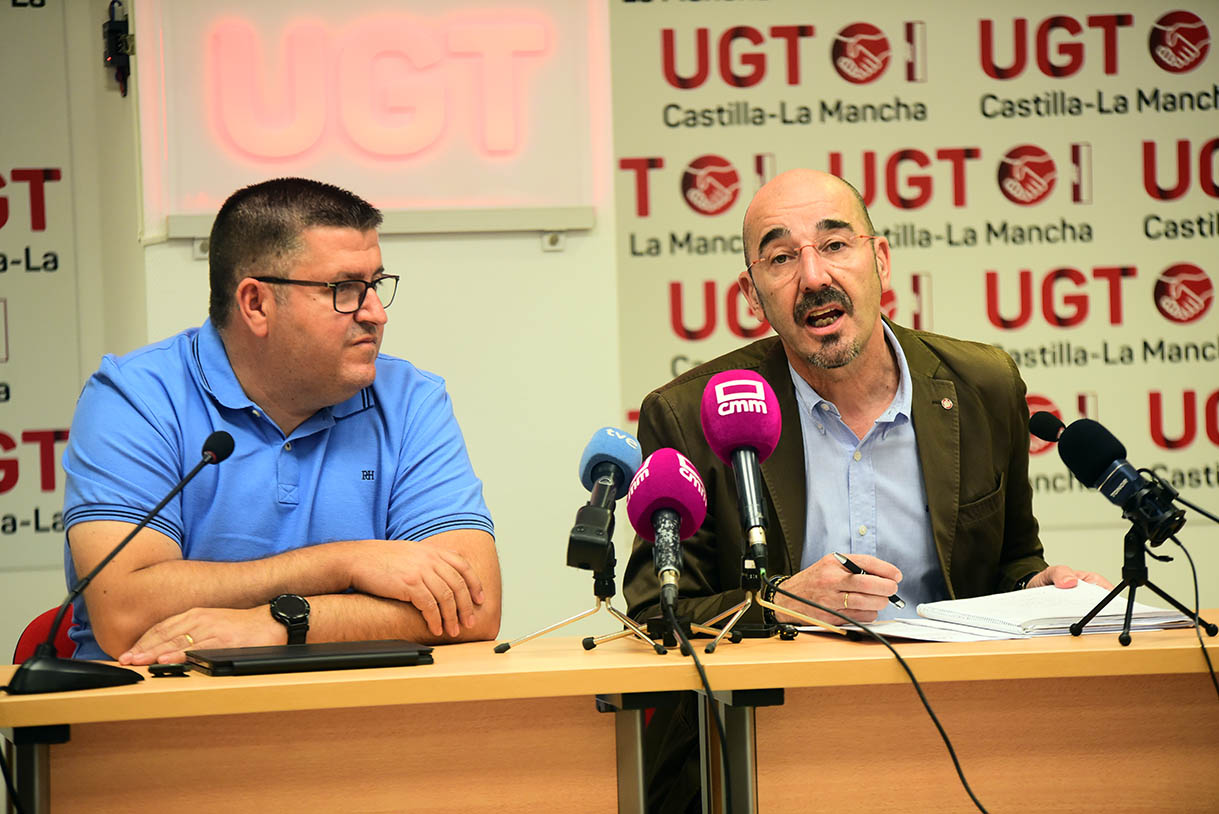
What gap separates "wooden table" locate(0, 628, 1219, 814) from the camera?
1.47 metres

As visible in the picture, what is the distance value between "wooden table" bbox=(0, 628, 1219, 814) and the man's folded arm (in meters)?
0.37

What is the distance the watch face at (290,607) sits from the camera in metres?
1.88

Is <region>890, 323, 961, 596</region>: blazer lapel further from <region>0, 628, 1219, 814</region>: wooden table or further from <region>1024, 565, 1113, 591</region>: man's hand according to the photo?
<region>0, 628, 1219, 814</region>: wooden table

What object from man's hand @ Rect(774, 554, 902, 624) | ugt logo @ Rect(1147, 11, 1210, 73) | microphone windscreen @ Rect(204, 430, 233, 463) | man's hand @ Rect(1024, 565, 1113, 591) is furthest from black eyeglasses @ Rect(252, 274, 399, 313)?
ugt logo @ Rect(1147, 11, 1210, 73)

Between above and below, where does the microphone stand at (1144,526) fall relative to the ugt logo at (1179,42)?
below

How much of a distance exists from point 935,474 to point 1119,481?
69cm

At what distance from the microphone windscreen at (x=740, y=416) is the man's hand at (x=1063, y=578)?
28.4 inches

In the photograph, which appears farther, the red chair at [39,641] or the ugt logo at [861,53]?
the ugt logo at [861,53]

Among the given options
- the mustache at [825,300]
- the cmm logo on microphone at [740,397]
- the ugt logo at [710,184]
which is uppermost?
the ugt logo at [710,184]

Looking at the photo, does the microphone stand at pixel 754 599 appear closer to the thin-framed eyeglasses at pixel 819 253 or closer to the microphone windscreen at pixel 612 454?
the microphone windscreen at pixel 612 454

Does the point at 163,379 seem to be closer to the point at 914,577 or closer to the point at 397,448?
the point at 397,448

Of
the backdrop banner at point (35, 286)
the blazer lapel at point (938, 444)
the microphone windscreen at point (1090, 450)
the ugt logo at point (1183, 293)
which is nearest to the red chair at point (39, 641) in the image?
the blazer lapel at point (938, 444)

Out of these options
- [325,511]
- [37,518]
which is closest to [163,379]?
[325,511]

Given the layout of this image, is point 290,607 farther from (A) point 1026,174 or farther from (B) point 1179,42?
(B) point 1179,42
